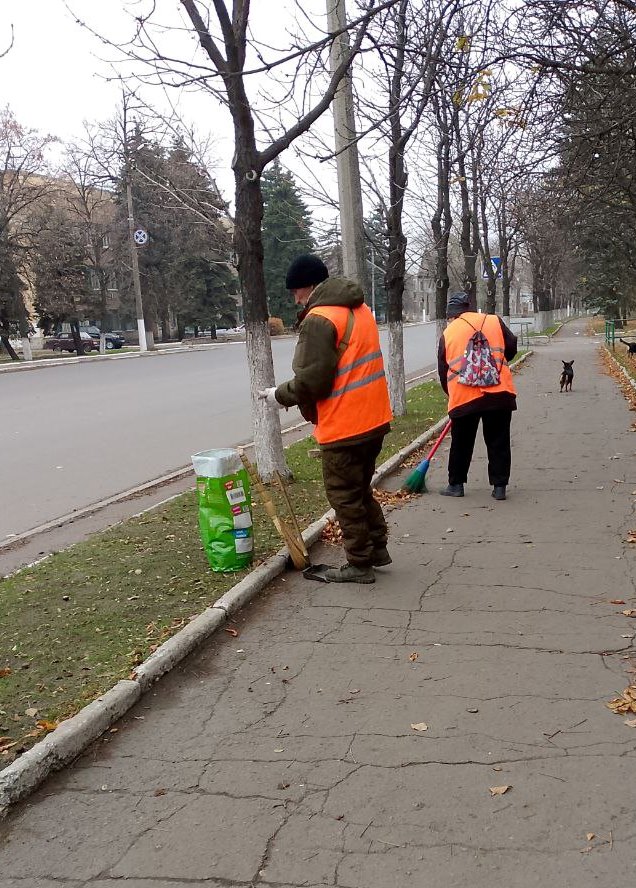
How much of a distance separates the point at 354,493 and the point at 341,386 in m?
0.70

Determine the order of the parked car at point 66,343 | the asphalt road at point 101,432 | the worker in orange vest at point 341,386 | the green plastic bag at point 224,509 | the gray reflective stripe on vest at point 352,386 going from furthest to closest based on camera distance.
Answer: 1. the parked car at point 66,343
2. the asphalt road at point 101,432
3. the green plastic bag at point 224,509
4. the gray reflective stripe on vest at point 352,386
5. the worker in orange vest at point 341,386

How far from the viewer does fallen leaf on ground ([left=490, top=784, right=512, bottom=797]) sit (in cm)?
298

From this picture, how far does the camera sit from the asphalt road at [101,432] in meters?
9.43

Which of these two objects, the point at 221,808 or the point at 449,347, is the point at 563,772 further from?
the point at 449,347

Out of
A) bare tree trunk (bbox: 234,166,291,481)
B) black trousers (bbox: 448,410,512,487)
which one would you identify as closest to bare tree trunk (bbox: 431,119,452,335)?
bare tree trunk (bbox: 234,166,291,481)

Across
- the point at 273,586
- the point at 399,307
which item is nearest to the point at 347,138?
the point at 399,307


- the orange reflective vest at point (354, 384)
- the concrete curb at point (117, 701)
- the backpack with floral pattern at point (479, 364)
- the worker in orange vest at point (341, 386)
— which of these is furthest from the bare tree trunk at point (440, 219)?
the concrete curb at point (117, 701)

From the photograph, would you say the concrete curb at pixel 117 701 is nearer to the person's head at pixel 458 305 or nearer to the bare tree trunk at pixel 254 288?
the bare tree trunk at pixel 254 288

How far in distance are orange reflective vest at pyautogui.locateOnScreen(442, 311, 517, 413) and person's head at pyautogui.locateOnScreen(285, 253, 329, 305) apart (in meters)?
2.53

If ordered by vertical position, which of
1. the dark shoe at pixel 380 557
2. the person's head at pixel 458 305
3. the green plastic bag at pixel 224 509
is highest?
the person's head at pixel 458 305

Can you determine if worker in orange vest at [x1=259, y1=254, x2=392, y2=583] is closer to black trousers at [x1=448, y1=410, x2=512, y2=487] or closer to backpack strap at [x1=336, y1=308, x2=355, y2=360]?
backpack strap at [x1=336, y1=308, x2=355, y2=360]

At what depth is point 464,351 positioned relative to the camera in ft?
24.5

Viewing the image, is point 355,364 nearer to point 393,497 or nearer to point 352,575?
point 352,575

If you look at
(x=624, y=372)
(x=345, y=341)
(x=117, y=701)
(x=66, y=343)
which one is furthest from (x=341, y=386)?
(x=66, y=343)
